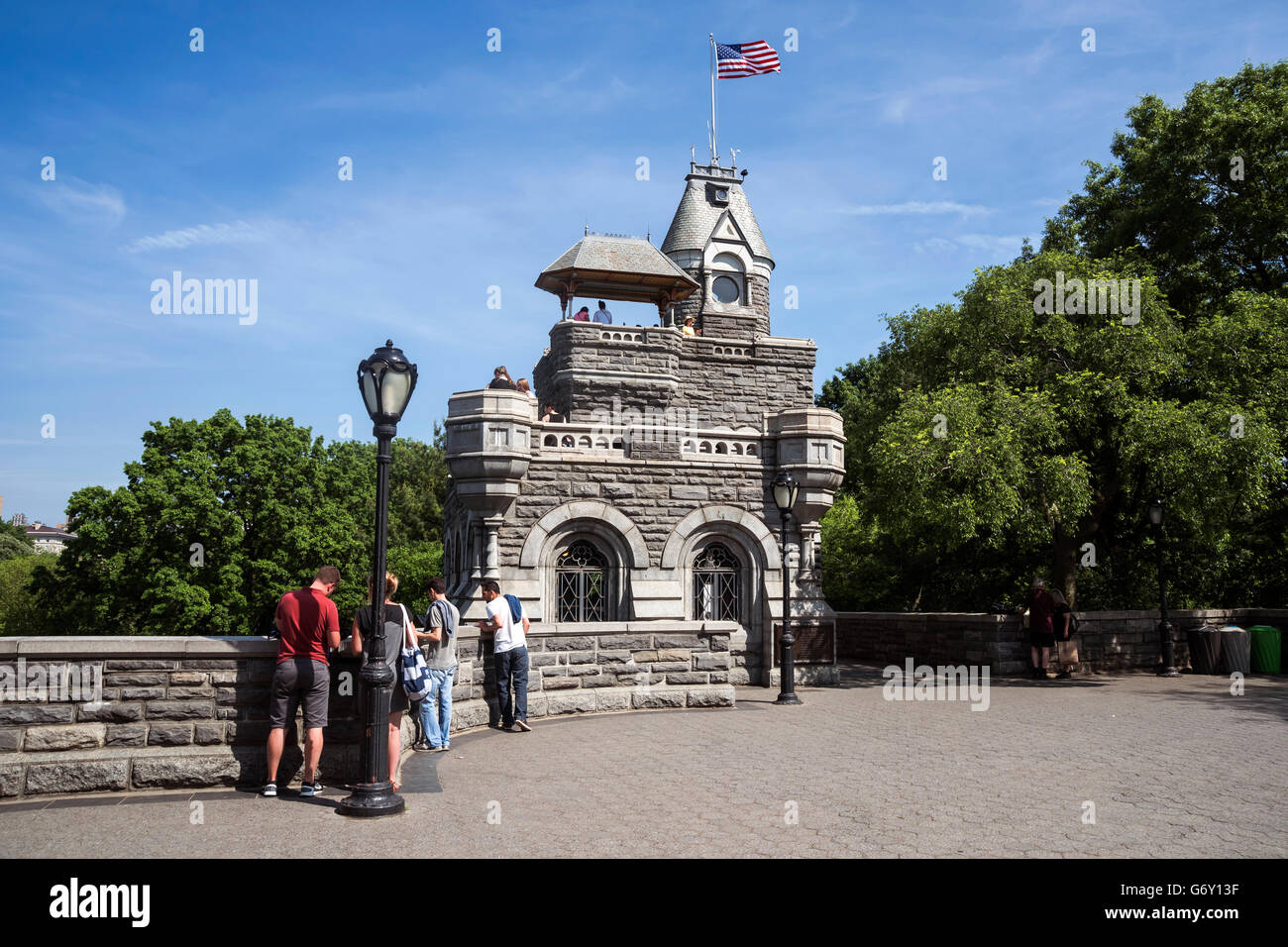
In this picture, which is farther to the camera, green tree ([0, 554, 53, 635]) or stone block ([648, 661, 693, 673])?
green tree ([0, 554, 53, 635])

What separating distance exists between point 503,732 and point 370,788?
4.26 m

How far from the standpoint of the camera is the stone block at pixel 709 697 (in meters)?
13.7

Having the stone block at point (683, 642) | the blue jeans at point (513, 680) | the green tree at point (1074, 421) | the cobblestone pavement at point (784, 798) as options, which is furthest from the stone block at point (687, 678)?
the green tree at point (1074, 421)

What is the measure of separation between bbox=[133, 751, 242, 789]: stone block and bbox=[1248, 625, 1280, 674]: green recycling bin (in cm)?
1937

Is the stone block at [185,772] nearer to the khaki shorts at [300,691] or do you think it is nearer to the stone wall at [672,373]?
the khaki shorts at [300,691]

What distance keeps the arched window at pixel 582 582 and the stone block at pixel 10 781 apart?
390 inches

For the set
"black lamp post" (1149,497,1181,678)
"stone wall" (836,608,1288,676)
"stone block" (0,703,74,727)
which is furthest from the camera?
"stone wall" (836,608,1288,676)

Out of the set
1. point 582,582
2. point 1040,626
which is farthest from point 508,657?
point 1040,626

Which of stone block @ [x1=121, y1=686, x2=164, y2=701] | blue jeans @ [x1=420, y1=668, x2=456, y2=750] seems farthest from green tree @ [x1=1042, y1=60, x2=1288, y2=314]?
stone block @ [x1=121, y1=686, x2=164, y2=701]

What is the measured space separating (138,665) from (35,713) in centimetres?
76

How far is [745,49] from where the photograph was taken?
108ft

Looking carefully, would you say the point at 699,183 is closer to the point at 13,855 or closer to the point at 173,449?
the point at 173,449

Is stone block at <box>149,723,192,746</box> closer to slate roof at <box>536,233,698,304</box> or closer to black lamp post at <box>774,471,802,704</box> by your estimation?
black lamp post at <box>774,471,802,704</box>

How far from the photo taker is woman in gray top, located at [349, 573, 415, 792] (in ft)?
25.6
